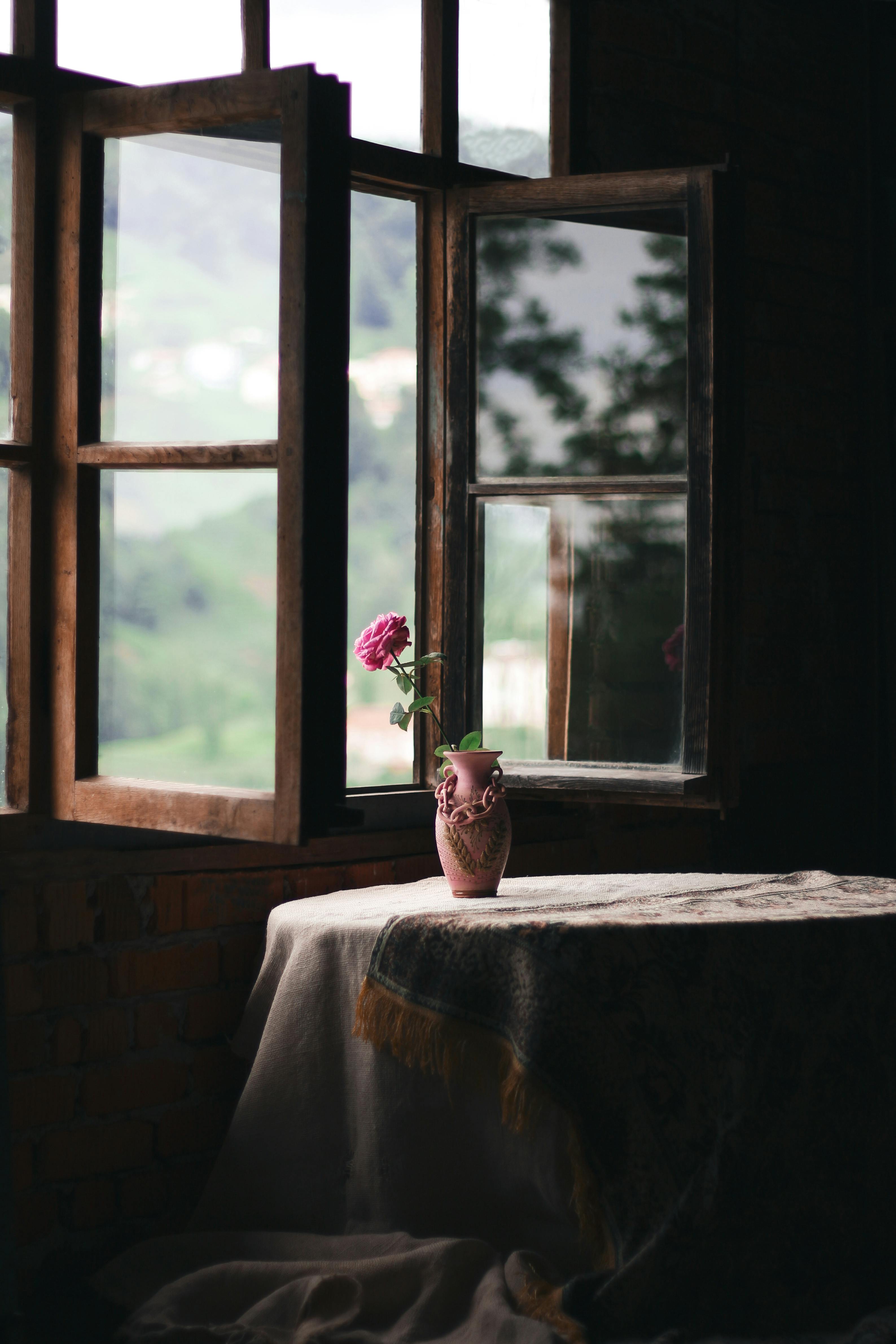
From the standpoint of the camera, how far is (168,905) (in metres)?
2.67

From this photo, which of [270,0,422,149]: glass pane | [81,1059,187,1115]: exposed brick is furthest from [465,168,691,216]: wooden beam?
[81,1059,187,1115]: exposed brick

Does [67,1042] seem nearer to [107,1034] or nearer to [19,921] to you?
[107,1034]

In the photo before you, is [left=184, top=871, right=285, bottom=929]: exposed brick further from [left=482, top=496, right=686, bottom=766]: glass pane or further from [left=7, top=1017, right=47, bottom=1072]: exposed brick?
[left=482, top=496, right=686, bottom=766]: glass pane

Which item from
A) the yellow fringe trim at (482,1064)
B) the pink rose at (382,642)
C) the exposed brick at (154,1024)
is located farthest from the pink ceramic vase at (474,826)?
the exposed brick at (154,1024)

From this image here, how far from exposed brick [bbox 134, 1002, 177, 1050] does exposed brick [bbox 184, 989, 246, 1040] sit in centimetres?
3

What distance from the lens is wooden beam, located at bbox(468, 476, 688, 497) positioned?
2.86 metres

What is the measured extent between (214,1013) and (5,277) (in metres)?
1.39

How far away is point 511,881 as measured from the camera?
2.83m

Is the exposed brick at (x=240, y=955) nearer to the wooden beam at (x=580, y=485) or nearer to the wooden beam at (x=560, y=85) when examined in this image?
the wooden beam at (x=580, y=485)

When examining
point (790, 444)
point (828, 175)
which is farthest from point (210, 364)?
point (828, 175)

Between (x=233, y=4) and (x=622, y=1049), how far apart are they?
211cm

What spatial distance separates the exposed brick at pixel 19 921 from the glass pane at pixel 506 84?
1833 millimetres

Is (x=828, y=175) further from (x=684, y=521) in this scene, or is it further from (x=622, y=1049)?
(x=622, y=1049)

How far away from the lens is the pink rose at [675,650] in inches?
114
